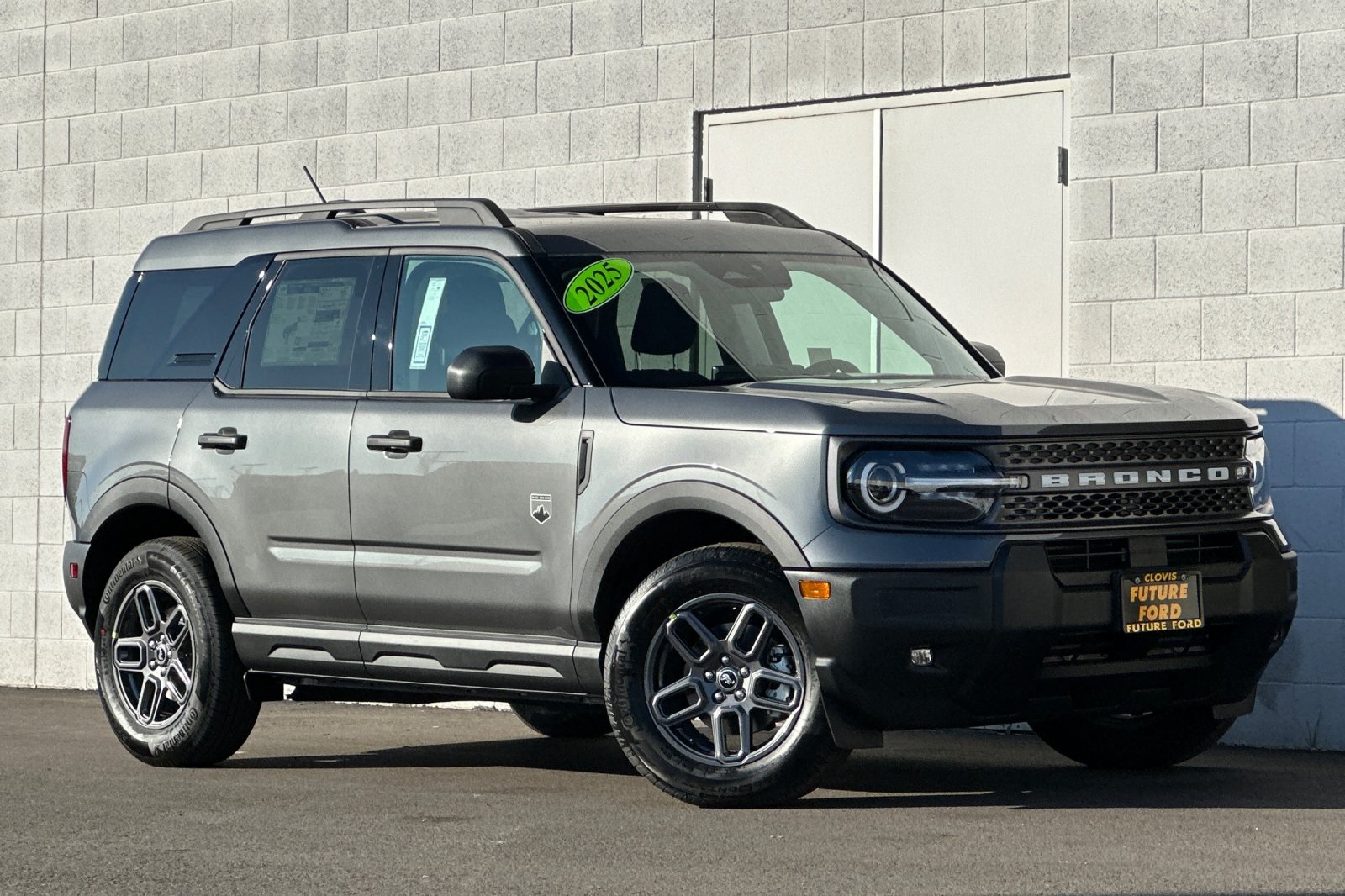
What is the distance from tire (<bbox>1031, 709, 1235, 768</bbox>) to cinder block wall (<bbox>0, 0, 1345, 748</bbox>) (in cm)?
167

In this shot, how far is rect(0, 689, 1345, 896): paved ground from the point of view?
607 cm

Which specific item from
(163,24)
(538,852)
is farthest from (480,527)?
(163,24)

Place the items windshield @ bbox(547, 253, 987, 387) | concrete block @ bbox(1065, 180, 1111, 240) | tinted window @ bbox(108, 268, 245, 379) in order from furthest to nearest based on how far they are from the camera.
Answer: concrete block @ bbox(1065, 180, 1111, 240)
tinted window @ bbox(108, 268, 245, 379)
windshield @ bbox(547, 253, 987, 387)

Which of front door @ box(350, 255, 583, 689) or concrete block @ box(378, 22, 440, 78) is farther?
concrete block @ box(378, 22, 440, 78)

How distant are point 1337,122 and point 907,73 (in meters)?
2.21

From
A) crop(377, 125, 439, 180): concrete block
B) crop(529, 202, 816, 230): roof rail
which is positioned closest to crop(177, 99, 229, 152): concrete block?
crop(377, 125, 439, 180): concrete block

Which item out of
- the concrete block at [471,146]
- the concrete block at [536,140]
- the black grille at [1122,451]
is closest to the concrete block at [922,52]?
the concrete block at [536,140]

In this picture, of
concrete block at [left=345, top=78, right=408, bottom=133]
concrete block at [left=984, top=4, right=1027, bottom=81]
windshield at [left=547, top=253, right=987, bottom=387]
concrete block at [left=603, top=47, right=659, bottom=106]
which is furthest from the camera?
concrete block at [left=345, top=78, right=408, bottom=133]

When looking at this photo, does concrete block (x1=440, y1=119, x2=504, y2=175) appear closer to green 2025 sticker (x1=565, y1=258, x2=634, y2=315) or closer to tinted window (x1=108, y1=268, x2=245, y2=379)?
tinted window (x1=108, y1=268, x2=245, y2=379)

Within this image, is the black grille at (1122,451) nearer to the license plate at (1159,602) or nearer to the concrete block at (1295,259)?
the license plate at (1159,602)

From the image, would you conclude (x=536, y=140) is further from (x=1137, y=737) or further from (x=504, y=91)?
(x=1137, y=737)

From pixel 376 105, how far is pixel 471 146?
2.45ft

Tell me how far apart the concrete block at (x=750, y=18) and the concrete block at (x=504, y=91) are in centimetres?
120

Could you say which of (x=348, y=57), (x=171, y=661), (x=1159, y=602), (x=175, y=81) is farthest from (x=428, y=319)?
(x=175, y=81)
